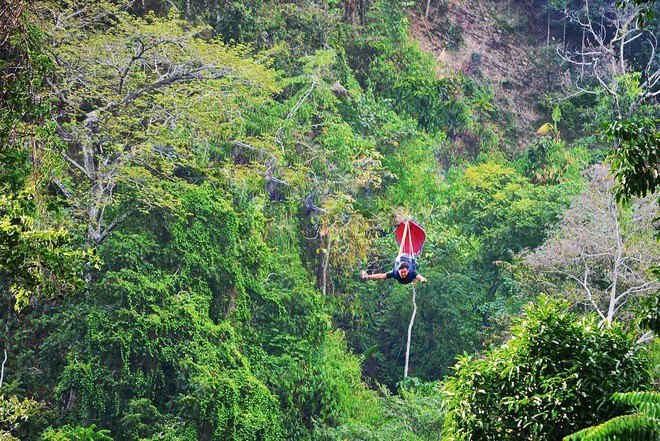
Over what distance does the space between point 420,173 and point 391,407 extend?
599 cm

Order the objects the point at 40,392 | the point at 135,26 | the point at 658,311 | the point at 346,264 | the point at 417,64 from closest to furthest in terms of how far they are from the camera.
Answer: the point at 658,311 → the point at 40,392 → the point at 135,26 → the point at 346,264 → the point at 417,64

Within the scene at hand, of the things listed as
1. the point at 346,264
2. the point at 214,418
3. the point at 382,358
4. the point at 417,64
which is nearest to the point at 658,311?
the point at 214,418

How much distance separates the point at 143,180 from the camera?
45.7 feet

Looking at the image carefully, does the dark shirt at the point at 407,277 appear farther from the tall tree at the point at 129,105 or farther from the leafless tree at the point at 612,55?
the leafless tree at the point at 612,55

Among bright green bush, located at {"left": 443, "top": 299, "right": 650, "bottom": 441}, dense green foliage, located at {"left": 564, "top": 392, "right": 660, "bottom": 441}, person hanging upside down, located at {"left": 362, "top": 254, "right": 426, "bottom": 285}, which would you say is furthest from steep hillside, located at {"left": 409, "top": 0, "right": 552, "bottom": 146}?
dense green foliage, located at {"left": 564, "top": 392, "right": 660, "bottom": 441}

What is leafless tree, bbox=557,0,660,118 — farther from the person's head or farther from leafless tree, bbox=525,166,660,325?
the person's head

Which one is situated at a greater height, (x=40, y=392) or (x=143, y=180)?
(x=143, y=180)

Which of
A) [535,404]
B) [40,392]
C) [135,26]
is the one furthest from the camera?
[135,26]

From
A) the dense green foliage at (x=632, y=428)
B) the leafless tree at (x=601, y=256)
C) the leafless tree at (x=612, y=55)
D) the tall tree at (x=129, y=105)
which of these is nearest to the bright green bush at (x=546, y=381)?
the dense green foliage at (x=632, y=428)

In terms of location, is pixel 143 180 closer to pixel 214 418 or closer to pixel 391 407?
pixel 214 418

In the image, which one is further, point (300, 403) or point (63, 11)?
point (300, 403)

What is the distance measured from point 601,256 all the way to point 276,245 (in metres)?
5.43

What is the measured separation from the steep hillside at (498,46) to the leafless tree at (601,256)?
9.14 m

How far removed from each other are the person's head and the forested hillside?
183 cm
